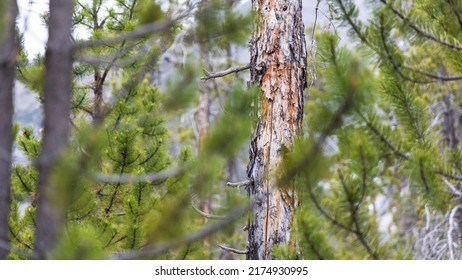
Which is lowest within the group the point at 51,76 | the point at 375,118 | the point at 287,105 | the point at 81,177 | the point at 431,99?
the point at 81,177

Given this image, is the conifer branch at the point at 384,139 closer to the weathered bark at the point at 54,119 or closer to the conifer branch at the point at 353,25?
the conifer branch at the point at 353,25

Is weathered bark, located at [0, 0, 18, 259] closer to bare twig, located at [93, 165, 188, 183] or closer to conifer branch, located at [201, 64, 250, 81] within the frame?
bare twig, located at [93, 165, 188, 183]

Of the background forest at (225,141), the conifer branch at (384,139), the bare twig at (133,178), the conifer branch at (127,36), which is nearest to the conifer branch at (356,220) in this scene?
the background forest at (225,141)

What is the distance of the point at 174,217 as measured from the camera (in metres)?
2.82

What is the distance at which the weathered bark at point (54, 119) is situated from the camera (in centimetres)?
232

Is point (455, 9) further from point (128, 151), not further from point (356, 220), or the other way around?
point (128, 151)

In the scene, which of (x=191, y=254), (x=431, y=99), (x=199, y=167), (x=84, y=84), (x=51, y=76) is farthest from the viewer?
(x=431, y=99)

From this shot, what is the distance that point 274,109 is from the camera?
171 inches

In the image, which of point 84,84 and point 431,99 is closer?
point 84,84

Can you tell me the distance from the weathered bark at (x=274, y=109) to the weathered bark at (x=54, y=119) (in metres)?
1.92

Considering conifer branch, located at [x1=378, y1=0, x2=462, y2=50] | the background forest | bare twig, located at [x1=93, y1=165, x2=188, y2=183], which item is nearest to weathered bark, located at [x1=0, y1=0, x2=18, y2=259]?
the background forest
